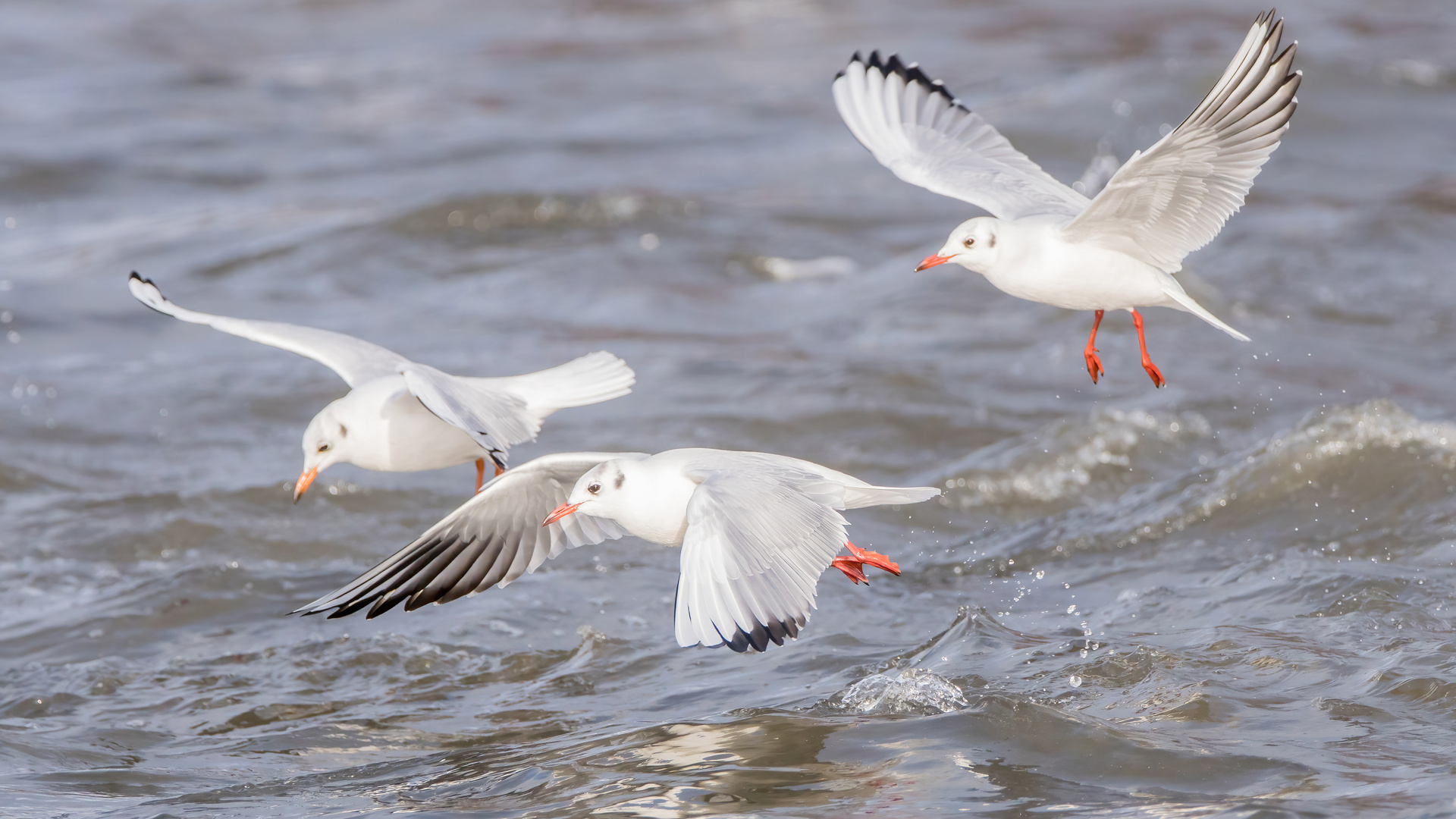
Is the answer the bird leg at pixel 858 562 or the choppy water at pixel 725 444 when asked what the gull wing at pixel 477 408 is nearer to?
the choppy water at pixel 725 444

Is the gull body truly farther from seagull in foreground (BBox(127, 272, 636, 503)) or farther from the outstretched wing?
seagull in foreground (BBox(127, 272, 636, 503))

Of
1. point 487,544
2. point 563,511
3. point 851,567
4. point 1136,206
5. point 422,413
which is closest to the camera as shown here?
point 563,511

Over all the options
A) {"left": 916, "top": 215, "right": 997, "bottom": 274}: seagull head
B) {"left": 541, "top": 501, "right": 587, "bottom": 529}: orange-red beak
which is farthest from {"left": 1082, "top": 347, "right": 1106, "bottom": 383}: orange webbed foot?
{"left": 541, "top": 501, "right": 587, "bottom": 529}: orange-red beak

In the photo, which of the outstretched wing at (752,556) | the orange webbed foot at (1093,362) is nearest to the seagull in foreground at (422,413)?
the outstretched wing at (752,556)

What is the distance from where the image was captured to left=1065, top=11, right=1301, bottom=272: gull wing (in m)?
4.79

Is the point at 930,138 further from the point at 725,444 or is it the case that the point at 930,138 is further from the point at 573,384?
the point at 725,444

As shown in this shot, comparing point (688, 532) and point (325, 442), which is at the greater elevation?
point (325, 442)

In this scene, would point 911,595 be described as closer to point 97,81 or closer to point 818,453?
point 818,453

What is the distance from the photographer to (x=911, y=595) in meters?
6.70

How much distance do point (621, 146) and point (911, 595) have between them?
9.96 meters

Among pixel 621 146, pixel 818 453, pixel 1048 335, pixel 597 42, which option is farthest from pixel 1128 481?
pixel 597 42

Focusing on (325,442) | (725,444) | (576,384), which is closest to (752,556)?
(576,384)

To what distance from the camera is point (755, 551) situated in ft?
14.4

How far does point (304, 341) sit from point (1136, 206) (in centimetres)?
308
